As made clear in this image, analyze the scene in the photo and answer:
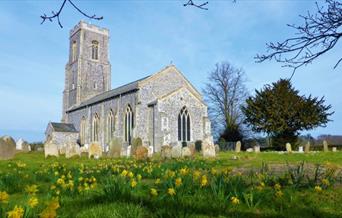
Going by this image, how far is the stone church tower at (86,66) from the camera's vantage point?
44.8 meters

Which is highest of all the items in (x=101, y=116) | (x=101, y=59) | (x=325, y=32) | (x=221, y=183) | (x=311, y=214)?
(x=101, y=59)

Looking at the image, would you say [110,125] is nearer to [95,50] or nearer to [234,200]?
[95,50]

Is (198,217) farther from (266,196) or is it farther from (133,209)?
(266,196)

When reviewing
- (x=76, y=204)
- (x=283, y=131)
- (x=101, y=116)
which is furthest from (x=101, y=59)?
(x=76, y=204)

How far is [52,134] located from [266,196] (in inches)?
1536

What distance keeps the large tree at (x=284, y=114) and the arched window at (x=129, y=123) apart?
12942 millimetres

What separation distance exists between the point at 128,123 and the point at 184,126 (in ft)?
17.7

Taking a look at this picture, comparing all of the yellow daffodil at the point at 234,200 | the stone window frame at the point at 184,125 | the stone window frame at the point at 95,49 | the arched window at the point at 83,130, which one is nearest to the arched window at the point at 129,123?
the stone window frame at the point at 184,125

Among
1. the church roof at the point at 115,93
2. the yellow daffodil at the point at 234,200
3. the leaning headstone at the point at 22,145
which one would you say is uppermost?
→ the church roof at the point at 115,93

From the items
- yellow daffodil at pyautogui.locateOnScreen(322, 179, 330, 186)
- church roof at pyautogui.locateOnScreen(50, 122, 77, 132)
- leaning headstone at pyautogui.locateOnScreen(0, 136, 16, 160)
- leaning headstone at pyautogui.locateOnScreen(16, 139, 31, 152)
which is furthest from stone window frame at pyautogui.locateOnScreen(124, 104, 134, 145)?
yellow daffodil at pyautogui.locateOnScreen(322, 179, 330, 186)

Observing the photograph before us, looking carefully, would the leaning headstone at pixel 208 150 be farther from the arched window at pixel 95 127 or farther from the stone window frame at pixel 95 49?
the stone window frame at pixel 95 49

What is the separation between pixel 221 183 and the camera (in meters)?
3.91

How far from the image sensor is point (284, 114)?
34.2 metres

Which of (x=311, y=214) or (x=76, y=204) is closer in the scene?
(x=311, y=214)
